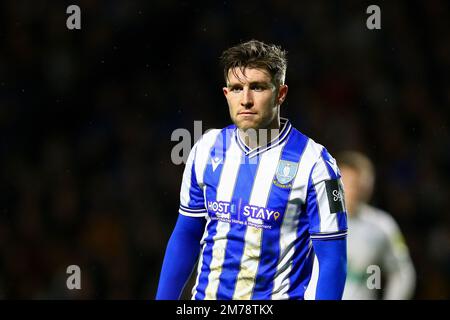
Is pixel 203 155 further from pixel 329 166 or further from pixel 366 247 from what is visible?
pixel 366 247

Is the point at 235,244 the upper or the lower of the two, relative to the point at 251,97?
lower

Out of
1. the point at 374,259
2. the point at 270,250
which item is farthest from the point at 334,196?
the point at 374,259

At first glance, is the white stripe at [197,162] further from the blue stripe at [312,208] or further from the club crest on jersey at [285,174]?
the blue stripe at [312,208]

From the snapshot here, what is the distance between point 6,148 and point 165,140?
143 cm

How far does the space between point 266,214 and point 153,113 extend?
4.62 meters

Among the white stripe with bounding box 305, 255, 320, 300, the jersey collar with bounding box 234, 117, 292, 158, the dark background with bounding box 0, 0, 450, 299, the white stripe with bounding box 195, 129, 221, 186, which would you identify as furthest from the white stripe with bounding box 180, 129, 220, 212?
the dark background with bounding box 0, 0, 450, 299

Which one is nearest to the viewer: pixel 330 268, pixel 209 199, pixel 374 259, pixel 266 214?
pixel 330 268

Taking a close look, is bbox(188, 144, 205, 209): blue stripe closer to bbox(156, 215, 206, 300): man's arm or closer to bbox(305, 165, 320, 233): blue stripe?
bbox(156, 215, 206, 300): man's arm

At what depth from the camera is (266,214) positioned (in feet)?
11.3

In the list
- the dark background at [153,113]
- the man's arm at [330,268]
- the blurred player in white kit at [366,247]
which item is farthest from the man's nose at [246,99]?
the dark background at [153,113]

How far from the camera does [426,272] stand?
7406 millimetres

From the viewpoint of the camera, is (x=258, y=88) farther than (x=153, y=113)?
No
